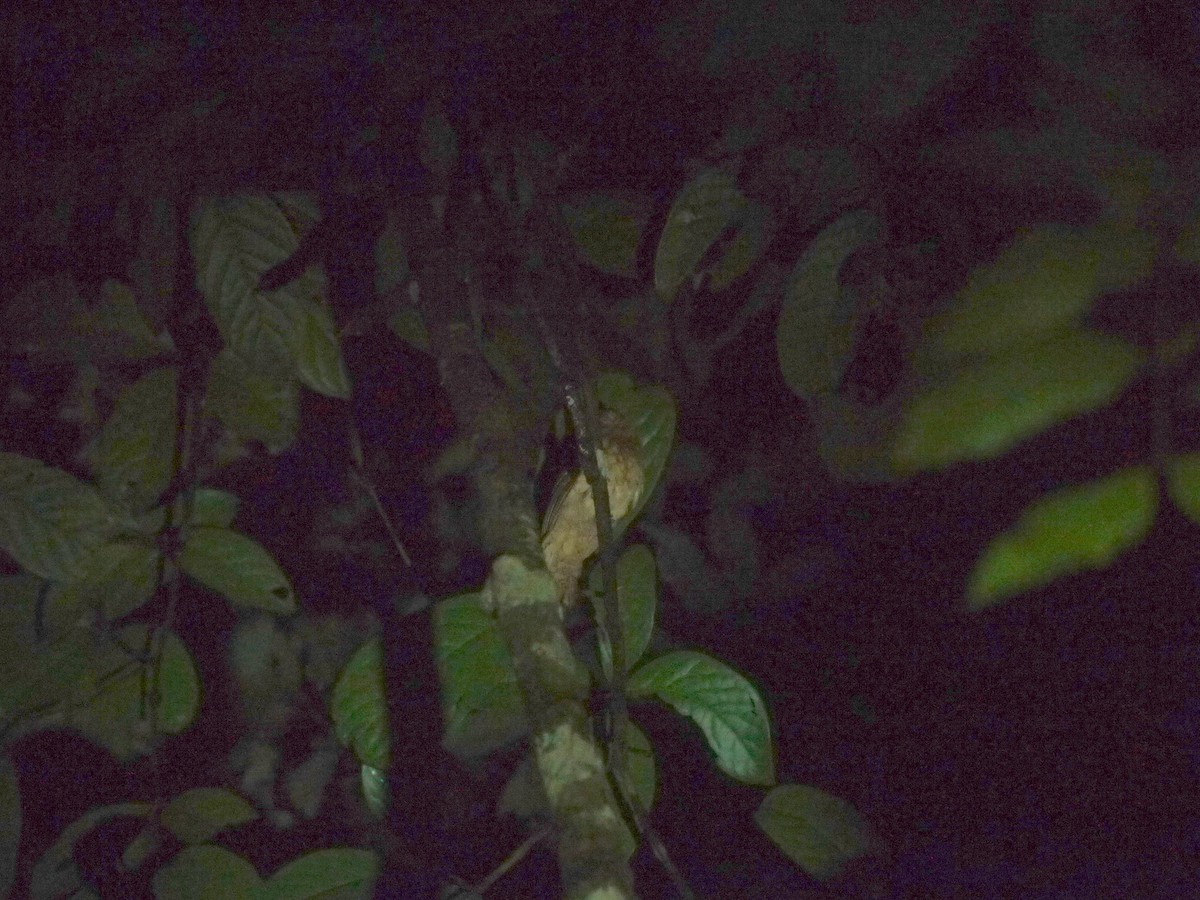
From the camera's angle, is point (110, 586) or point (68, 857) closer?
point (110, 586)

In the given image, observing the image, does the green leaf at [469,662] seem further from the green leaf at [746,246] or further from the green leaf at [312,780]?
the green leaf at [312,780]

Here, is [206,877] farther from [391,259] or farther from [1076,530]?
[1076,530]

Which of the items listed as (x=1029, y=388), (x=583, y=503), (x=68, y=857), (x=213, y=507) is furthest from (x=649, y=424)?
(x=68, y=857)

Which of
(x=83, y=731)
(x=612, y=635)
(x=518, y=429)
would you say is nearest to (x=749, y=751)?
(x=612, y=635)

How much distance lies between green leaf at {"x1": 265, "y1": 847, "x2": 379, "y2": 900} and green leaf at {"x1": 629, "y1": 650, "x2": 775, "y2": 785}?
29cm

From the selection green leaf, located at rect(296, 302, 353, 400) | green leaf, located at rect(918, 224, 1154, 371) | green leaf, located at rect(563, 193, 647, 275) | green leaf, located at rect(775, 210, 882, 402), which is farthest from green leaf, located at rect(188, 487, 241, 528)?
green leaf, located at rect(918, 224, 1154, 371)

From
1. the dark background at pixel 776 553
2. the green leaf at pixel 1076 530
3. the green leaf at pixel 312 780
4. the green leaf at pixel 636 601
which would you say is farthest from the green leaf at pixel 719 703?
the green leaf at pixel 312 780

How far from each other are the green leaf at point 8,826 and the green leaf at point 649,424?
1.88 ft

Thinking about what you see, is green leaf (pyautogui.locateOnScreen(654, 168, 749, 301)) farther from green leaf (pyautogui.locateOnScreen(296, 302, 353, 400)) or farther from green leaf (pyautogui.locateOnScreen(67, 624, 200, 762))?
green leaf (pyautogui.locateOnScreen(67, 624, 200, 762))

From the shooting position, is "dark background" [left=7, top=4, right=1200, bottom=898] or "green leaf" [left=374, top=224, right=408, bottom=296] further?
"green leaf" [left=374, top=224, right=408, bottom=296]

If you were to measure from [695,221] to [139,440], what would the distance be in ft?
1.62

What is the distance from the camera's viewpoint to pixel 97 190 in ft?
3.28

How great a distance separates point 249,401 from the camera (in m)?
1.05

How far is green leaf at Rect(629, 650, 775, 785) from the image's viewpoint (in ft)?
2.92
